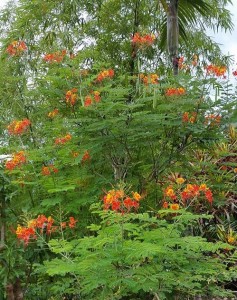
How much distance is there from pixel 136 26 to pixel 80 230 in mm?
4718

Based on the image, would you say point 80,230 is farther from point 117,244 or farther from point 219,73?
point 219,73

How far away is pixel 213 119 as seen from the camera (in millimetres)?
4520

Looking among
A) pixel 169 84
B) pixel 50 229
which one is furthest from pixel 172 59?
pixel 50 229

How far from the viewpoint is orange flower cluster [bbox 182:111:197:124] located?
4.37 metres

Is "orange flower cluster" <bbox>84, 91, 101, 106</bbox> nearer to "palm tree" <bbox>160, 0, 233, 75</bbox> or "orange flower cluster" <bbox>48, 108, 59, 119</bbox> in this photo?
"orange flower cluster" <bbox>48, 108, 59, 119</bbox>

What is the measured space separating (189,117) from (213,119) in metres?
0.21

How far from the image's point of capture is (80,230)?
4.54m

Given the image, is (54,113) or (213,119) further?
(54,113)

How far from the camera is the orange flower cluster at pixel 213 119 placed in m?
4.50

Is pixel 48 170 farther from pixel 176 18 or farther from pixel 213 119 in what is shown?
pixel 176 18

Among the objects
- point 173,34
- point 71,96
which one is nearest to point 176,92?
point 71,96

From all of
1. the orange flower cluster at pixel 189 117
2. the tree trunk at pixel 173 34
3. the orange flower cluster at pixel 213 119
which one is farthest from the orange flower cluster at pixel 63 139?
the tree trunk at pixel 173 34

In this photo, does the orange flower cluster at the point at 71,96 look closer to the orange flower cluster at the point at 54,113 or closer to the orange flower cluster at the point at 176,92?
the orange flower cluster at the point at 54,113

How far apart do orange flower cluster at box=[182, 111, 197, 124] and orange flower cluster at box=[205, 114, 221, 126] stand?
131 mm
